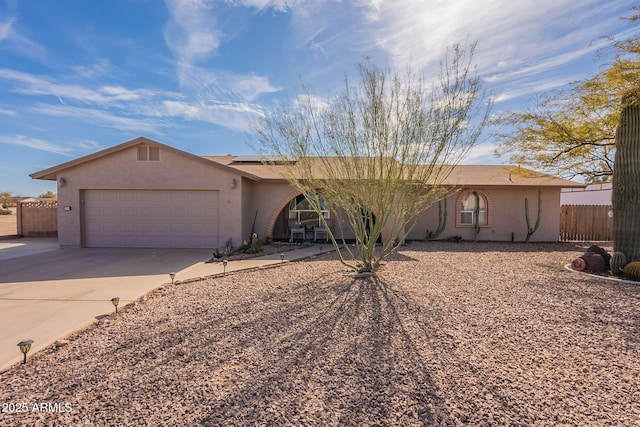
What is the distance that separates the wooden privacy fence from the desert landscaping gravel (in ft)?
35.3

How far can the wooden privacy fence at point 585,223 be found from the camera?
47.9ft

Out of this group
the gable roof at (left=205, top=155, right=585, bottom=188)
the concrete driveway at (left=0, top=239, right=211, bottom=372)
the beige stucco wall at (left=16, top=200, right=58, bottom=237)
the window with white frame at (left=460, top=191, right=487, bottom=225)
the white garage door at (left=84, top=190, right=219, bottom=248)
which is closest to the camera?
the concrete driveway at (left=0, top=239, right=211, bottom=372)

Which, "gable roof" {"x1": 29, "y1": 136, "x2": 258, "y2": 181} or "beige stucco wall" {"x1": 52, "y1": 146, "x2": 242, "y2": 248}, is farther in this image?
"beige stucco wall" {"x1": 52, "y1": 146, "x2": 242, "y2": 248}

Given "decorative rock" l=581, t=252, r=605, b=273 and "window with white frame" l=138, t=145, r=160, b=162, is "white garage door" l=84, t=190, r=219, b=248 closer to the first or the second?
"window with white frame" l=138, t=145, r=160, b=162

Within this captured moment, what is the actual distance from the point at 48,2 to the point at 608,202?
31.4 metres

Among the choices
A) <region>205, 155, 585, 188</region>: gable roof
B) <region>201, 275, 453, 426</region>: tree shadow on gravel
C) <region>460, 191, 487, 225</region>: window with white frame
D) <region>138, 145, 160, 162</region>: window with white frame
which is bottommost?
<region>201, 275, 453, 426</region>: tree shadow on gravel

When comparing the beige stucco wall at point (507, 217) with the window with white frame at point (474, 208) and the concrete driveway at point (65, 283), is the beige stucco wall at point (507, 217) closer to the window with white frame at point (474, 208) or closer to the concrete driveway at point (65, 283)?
the window with white frame at point (474, 208)

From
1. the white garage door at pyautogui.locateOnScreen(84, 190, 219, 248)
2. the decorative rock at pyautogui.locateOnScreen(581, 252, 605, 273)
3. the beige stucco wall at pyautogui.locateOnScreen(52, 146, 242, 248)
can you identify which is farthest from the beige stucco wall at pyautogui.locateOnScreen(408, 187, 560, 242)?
the white garage door at pyautogui.locateOnScreen(84, 190, 219, 248)

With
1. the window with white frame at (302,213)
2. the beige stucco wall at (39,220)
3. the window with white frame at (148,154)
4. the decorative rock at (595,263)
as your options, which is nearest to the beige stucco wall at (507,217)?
the window with white frame at (302,213)

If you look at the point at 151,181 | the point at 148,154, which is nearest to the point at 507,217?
the point at 151,181

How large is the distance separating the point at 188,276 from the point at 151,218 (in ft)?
19.5

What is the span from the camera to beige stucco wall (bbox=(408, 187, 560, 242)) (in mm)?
14203

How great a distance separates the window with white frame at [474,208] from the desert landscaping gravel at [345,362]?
337 inches

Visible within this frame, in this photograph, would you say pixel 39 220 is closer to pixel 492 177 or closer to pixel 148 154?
pixel 148 154
